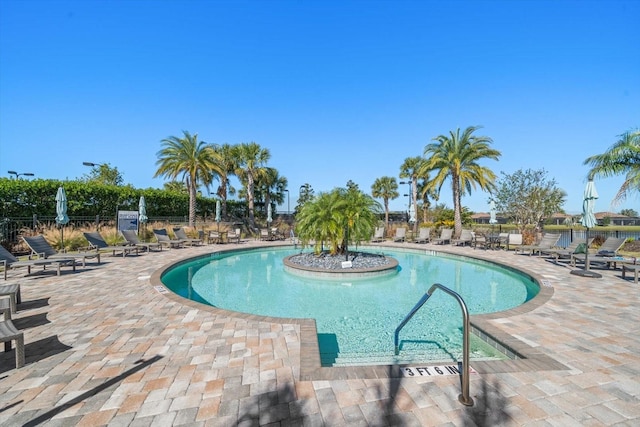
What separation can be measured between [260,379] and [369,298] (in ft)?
16.0

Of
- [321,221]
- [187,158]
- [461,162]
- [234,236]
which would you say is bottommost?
[234,236]

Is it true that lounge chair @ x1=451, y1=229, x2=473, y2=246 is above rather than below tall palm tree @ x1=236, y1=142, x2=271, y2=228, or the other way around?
below

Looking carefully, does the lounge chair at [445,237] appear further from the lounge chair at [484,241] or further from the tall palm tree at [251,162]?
the tall palm tree at [251,162]

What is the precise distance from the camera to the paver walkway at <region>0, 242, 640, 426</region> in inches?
97.7

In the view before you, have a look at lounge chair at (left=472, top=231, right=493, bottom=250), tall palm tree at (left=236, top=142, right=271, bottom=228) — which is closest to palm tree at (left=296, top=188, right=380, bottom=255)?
lounge chair at (left=472, top=231, right=493, bottom=250)

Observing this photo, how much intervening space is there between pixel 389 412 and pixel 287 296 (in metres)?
5.42

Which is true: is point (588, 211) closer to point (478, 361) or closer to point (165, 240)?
point (478, 361)

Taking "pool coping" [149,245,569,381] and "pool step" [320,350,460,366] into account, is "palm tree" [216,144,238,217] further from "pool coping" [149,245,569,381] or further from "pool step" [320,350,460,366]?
"pool step" [320,350,460,366]

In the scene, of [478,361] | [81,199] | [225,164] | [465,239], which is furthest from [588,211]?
[225,164]

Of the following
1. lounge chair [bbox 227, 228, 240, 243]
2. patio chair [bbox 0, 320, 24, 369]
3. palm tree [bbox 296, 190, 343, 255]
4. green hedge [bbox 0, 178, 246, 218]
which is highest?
green hedge [bbox 0, 178, 246, 218]

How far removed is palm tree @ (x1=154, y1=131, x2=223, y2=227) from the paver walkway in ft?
63.4

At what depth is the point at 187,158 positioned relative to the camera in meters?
23.3

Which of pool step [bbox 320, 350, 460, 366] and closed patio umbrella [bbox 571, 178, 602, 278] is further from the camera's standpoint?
closed patio umbrella [bbox 571, 178, 602, 278]

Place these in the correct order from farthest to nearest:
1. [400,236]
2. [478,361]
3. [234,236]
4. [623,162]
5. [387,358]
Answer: [400,236] → [234,236] → [623,162] → [387,358] → [478,361]
